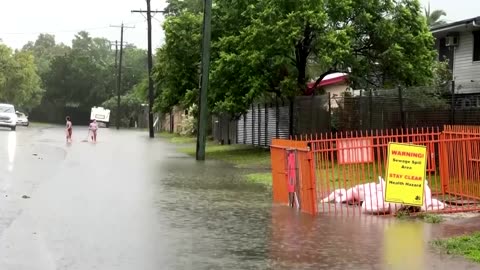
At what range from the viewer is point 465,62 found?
84.3ft

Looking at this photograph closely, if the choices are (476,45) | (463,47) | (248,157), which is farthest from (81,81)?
(476,45)

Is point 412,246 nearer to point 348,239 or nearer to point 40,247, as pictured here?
point 348,239

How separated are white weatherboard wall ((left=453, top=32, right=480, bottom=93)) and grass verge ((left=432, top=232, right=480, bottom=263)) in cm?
1705

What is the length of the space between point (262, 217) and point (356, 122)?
36.3ft

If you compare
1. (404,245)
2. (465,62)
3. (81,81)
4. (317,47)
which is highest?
(81,81)

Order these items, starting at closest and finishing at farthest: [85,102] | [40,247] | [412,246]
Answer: [40,247]
[412,246]
[85,102]

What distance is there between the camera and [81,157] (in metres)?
23.8

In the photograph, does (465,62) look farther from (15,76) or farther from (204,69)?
(15,76)

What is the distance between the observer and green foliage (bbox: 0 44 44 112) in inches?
2876

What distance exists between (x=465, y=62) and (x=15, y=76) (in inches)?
2316

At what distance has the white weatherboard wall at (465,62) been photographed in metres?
25.1

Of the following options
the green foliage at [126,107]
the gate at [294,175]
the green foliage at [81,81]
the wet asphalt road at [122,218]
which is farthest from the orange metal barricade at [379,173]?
the green foliage at [81,81]

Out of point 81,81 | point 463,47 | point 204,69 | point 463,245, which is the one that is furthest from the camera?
point 81,81

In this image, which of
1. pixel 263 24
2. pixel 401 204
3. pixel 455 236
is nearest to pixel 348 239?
pixel 455 236
